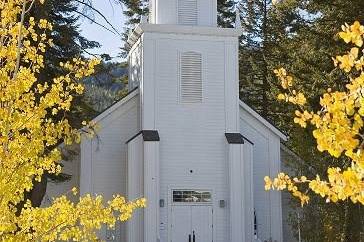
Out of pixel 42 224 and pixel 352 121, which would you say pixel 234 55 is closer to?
pixel 42 224

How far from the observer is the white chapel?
2352cm

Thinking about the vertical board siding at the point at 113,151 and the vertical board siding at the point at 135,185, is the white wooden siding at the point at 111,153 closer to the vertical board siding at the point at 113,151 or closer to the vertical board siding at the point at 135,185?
the vertical board siding at the point at 113,151

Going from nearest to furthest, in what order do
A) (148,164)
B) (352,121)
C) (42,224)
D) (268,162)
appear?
1. (352,121)
2. (42,224)
3. (148,164)
4. (268,162)

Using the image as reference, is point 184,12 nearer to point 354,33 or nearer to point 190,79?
point 190,79

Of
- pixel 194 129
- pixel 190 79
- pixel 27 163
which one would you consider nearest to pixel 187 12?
pixel 190 79

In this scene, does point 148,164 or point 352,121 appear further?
point 148,164

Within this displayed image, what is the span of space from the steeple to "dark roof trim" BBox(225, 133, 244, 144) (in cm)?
425

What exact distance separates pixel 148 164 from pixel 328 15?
15118mm

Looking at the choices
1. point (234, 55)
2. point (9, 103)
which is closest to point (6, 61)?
point (9, 103)

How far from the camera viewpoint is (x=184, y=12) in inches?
992

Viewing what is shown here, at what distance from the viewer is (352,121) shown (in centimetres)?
541

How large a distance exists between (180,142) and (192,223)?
292 cm

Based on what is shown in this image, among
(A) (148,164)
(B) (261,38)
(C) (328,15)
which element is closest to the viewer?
(A) (148,164)

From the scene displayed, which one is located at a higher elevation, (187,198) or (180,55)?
(180,55)
